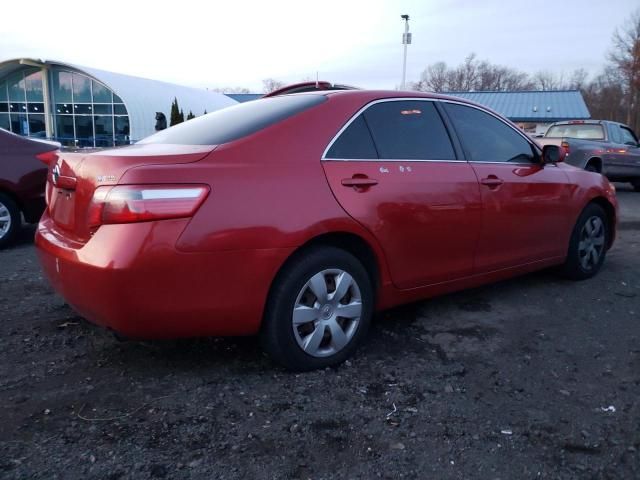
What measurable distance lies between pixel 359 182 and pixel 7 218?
4.71 metres

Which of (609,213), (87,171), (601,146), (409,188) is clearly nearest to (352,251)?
(409,188)

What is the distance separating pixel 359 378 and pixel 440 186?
134cm

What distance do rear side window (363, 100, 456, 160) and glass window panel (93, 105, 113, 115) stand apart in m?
29.3

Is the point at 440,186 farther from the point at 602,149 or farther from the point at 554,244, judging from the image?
the point at 602,149

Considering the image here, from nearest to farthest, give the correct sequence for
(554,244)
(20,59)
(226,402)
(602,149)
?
1. (226,402)
2. (554,244)
3. (602,149)
4. (20,59)

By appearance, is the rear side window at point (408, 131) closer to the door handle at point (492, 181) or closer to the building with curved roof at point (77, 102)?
the door handle at point (492, 181)

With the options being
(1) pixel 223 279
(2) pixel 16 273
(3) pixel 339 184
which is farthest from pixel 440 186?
(2) pixel 16 273

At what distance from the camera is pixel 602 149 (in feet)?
40.2

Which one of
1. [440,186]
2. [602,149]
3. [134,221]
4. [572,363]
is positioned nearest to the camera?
[134,221]

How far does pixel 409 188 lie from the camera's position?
133 inches

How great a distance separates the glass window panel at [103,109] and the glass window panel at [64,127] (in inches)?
82.4

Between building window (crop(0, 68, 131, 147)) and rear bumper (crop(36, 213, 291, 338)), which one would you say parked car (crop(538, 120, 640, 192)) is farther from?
building window (crop(0, 68, 131, 147))

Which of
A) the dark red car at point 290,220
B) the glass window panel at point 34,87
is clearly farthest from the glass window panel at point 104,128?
the dark red car at point 290,220

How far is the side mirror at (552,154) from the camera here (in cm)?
454
